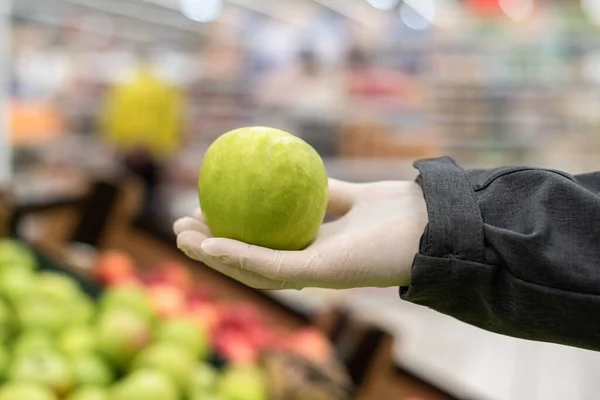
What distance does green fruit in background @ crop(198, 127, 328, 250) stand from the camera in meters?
0.91

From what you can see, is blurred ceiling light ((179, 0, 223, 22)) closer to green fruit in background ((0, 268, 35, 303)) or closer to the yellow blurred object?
the yellow blurred object

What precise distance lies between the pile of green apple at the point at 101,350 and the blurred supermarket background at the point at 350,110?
19.7 inches

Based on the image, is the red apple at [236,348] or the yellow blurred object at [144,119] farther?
the yellow blurred object at [144,119]

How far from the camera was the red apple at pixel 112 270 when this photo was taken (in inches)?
86.0

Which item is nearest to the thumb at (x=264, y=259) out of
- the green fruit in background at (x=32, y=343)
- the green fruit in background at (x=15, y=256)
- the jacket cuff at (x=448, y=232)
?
the jacket cuff at (x=448, y=232)

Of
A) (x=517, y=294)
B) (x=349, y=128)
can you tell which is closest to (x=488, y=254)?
(x=517, y=294)

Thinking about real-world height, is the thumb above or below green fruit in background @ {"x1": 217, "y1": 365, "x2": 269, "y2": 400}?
above

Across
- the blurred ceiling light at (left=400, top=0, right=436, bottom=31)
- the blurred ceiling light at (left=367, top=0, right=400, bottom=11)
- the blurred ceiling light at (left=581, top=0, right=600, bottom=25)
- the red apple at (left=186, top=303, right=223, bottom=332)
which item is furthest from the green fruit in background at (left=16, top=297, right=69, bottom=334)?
the blurred ceiling light at (left=367, top=0, right=400, bottom=11)

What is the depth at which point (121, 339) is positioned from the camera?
1552mm

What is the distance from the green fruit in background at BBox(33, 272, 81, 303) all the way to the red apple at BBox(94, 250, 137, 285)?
211 mm

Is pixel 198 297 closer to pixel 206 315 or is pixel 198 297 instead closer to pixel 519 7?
pixel 206 315

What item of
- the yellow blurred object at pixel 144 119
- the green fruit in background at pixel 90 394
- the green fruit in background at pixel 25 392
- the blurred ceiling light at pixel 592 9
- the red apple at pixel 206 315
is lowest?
the red apple at pixel 206 315

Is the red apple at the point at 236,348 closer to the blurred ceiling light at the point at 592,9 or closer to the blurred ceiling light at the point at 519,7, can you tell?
the blurred ceiling light at the point at 592,9

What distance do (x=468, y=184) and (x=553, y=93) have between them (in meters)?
4.95
